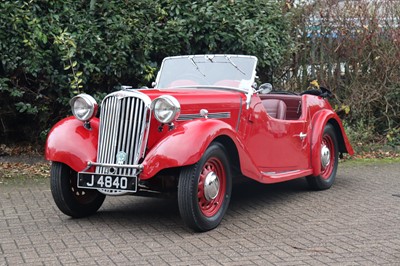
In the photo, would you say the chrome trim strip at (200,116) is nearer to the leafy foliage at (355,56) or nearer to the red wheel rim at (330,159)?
the red wheel rim at (330,159)

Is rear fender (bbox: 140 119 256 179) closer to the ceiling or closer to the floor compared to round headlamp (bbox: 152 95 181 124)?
closer to the floor

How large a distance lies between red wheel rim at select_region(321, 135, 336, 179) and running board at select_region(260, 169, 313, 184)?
1.98 feet

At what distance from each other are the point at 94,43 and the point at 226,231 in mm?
4421

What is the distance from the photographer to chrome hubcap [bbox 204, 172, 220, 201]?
20.6ft

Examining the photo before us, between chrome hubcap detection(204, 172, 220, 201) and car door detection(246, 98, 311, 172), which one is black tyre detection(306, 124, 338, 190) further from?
chrome hubcap detection(204, 172, 220, 201)

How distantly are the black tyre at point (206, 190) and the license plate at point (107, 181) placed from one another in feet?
1.54

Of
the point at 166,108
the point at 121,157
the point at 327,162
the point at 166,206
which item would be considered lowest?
the point at 166,206

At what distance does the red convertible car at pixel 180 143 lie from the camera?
6090mm

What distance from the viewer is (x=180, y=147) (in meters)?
6.01

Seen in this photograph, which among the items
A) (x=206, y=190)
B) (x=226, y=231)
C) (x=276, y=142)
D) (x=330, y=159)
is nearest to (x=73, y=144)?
(x=206, y=190)

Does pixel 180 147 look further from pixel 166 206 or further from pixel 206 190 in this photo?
pixel 166 206

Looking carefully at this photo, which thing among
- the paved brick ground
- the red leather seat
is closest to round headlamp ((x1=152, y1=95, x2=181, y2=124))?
the paved brick ground

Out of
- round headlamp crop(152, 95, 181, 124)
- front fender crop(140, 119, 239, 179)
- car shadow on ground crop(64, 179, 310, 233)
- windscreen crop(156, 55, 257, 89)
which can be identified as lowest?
car shadow on ground crop(64, 179, 310, 233)

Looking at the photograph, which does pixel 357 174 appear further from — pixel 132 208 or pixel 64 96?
pixel 64 96
